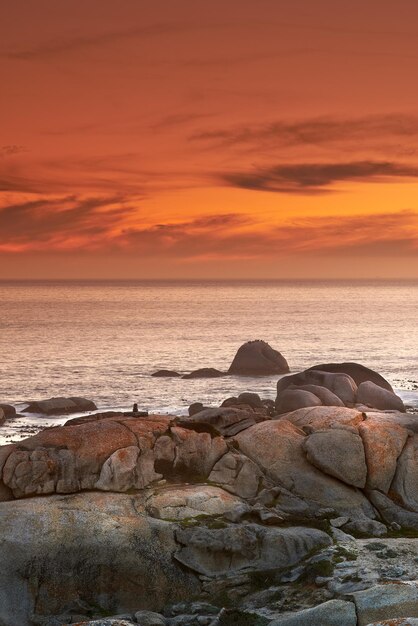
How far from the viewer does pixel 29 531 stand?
21984 mm

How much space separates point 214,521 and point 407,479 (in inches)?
306

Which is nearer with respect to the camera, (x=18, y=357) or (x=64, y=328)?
(x=18, y=357)

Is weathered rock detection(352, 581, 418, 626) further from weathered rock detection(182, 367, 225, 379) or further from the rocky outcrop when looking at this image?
weathered rock detection(182, 367, 225, 379)

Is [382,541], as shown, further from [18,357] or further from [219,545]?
[18,357]

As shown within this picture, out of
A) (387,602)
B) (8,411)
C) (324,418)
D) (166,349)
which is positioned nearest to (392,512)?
(324,418)

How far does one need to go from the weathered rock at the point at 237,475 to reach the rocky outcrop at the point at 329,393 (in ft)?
75.6

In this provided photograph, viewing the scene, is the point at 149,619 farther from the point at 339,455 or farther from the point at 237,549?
the point at 339,455

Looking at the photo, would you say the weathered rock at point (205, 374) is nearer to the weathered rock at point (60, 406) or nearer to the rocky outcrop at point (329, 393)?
the rocky outcrop at point (329, 393)

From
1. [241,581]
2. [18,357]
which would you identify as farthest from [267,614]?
[18,357]

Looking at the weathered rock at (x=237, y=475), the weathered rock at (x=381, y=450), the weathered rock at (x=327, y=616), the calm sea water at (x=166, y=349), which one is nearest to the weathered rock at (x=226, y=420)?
the weathered rock at (x=237, y=475)

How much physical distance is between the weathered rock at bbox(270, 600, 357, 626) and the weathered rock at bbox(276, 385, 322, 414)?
31488 millimetres

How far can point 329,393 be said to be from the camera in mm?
51500

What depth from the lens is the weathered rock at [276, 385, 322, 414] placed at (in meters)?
50.2

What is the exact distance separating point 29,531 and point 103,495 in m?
2.74
